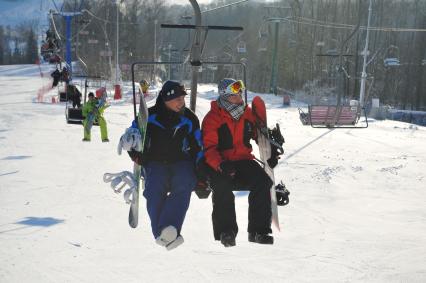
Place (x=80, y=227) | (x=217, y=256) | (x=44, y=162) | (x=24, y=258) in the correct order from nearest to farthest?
(x=24, y=258), (x=217, y=256), (x=80, y=227), (x=44, y=162)

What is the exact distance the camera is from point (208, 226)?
9016 millimetres

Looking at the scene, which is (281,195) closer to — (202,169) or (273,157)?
(273,157)

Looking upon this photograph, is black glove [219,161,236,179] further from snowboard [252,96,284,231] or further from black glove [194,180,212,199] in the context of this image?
snowboard [252,96,284,231]

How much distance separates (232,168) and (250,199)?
331 millimetres

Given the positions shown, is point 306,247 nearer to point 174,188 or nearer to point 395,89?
point 174,188

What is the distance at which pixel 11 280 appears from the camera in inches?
265

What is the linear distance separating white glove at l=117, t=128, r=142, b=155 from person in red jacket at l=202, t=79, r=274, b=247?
1.97ft

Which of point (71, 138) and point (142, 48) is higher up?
point (142, 48)

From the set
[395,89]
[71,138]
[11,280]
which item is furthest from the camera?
[395,89]

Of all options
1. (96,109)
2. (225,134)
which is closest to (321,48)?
(96,109)

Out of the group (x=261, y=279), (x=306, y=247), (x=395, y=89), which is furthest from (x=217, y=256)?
(x=395, y=89)

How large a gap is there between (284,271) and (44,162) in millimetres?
7852

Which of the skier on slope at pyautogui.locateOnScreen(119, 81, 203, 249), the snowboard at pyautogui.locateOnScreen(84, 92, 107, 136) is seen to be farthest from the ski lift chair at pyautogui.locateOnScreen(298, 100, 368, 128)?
the skier on slope at pyautogui.locateOnScreen(119, 81, 203, 249)

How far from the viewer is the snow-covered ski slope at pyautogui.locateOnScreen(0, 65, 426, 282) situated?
7.43m
